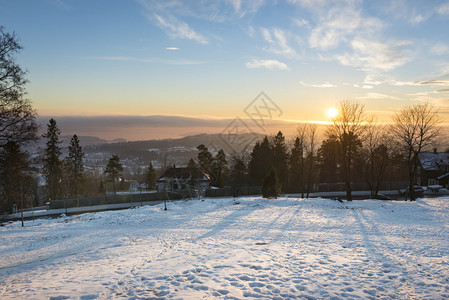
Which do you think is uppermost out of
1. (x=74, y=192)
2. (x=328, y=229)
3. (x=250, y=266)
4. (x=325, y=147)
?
(x=325, y=147)

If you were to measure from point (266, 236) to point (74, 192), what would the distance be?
48.3 meters

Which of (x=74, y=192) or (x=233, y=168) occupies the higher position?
(x=233, y=168)

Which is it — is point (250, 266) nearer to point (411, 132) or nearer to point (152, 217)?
point (152, 217)

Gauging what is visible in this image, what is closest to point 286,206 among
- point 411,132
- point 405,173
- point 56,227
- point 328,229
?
point 328,229

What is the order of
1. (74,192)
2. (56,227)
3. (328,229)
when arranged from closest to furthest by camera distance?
(328,229) → (56,227) → (74,192)

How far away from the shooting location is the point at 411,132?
32.4 metres

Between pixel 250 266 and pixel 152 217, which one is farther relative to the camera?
pixel 152 217

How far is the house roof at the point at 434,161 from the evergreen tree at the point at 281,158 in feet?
113

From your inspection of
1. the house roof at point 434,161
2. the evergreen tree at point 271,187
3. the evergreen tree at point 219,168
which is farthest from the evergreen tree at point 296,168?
the house roof at point 434,161

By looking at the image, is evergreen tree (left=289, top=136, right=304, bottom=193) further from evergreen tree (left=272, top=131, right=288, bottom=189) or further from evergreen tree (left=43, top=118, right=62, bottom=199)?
evergreen tree (left=43, top=118, right=62, bottom=199)

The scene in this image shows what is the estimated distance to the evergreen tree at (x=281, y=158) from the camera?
57562mm

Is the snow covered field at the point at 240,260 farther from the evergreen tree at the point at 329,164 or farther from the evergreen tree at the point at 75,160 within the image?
the evergreen tree at the point at 329,164

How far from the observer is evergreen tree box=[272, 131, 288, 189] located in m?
57.6

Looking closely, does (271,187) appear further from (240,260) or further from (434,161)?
(434,161)
